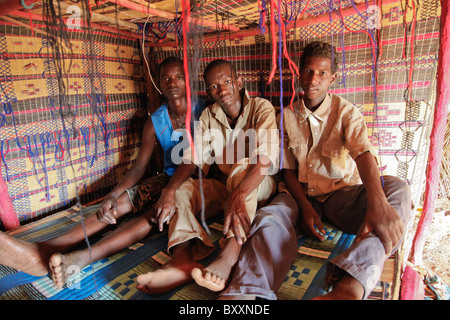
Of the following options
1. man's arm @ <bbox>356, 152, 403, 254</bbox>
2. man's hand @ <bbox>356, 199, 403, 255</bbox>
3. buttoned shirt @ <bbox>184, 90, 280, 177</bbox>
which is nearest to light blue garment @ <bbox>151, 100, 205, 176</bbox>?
buttoned shirt @ <bbox>184, 90, 280, 177</bbox>

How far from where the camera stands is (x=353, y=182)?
1861 millimetres

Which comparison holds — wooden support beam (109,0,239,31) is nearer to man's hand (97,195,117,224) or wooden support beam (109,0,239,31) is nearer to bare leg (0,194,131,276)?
man's hand (97,195,117,224)

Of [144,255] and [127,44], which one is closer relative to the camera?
[144,255]

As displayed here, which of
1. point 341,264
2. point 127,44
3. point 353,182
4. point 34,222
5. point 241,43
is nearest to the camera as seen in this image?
point 341,264

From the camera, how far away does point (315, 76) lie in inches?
70.3

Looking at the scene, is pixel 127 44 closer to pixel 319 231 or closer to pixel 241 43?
pixel 241 43

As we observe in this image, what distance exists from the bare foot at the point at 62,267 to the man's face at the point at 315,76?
1767 millimetres

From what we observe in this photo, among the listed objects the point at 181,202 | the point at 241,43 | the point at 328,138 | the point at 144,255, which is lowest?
the point at 144,255

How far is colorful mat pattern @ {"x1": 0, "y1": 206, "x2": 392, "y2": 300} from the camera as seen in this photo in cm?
138

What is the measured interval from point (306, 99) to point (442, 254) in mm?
2194

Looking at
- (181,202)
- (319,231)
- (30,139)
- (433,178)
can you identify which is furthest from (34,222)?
(433,178)

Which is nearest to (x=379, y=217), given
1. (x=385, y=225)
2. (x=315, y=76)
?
(x=385, y=225)

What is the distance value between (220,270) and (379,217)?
81 cm

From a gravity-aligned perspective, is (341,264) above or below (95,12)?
below
